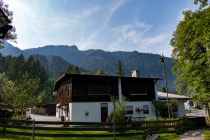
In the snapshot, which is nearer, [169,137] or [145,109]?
[169,137]

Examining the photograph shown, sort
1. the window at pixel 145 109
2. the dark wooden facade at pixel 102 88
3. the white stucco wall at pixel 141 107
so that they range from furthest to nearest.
Result: the window at pixel 145 109 → the white stucco wall at pixel 141 107 → the dark wooden facade at pixel 102 88

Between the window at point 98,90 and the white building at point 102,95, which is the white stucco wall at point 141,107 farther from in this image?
the window at point 98,90

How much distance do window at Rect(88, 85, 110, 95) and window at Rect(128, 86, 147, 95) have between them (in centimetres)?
408

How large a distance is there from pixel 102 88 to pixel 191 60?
45.4 feet

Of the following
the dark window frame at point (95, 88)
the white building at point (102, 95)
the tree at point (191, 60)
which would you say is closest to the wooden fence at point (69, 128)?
the tree at point (191, 60)

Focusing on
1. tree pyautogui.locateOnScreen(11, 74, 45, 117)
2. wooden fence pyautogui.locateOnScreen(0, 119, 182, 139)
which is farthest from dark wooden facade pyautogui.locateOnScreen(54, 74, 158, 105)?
wooden fence pyautogui.locateOnScreen(0, 119, 182, 139)

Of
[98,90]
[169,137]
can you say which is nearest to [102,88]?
[98,90]

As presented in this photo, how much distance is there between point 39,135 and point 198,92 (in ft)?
69.9

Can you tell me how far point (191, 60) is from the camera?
32.0 meters

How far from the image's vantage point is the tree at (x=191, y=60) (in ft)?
96.0

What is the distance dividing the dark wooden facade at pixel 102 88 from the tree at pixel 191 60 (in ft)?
24.8

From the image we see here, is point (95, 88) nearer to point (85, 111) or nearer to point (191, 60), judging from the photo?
point (85, 111)

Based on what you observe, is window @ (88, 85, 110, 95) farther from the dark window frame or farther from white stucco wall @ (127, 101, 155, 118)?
white stucco wall @ (127, 101, 155, 118)

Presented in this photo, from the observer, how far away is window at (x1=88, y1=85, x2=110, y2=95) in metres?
37.9
